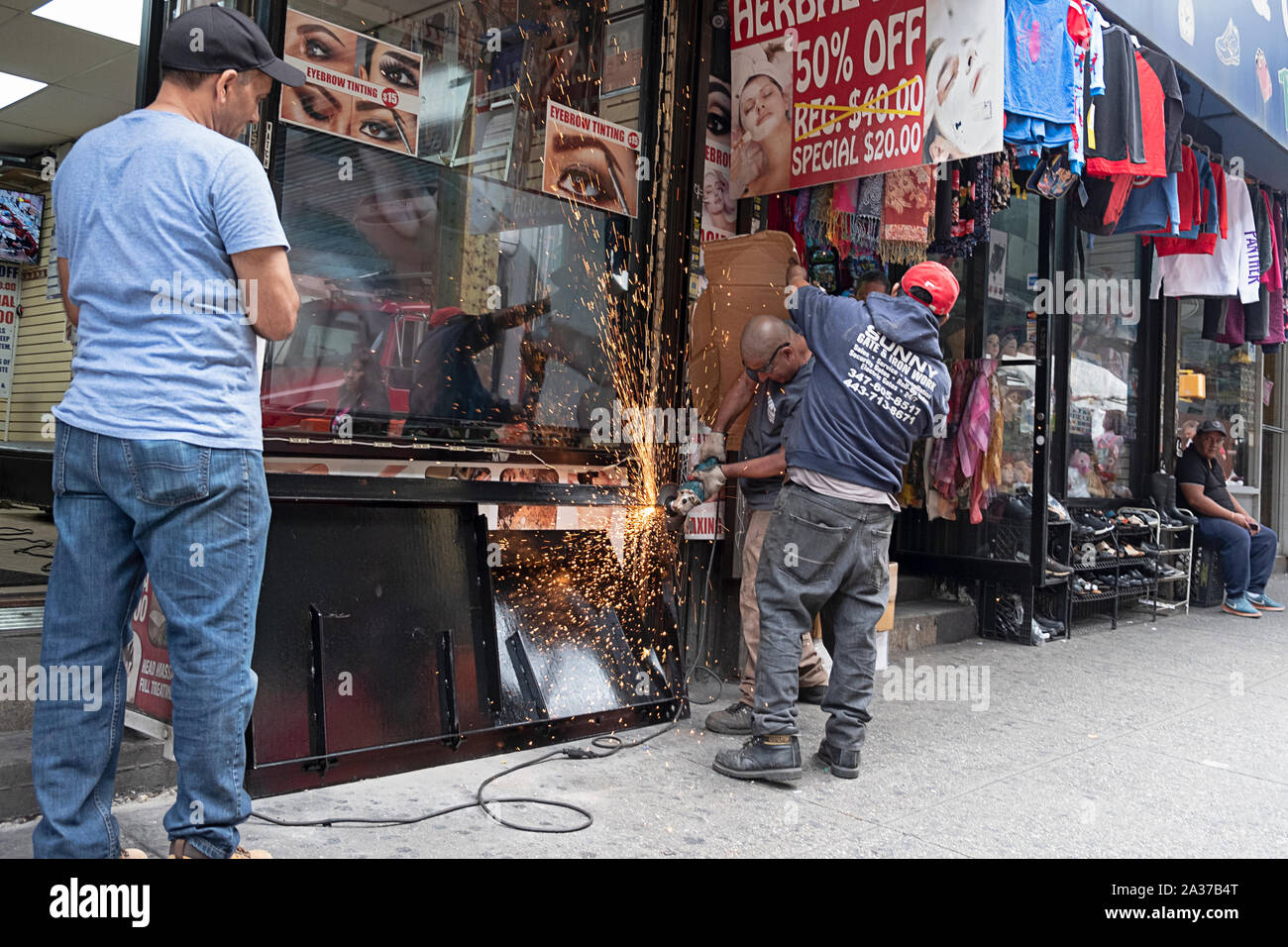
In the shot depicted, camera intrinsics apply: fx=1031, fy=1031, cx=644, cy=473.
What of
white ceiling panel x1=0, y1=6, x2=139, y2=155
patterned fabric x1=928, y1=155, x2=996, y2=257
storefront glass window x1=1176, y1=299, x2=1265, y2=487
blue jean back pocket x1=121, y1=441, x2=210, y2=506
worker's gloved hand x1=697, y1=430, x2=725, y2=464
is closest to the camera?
blue jean back pocket x1=121, y1=441, x2=210, y2=506

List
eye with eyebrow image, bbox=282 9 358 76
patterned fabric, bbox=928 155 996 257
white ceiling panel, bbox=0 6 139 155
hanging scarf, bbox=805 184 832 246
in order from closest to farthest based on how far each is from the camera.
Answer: eye with eyebrow image, bbox=282 9 358 76, hanging scarf, bbox=805 184 832 246, patterned fabric, bbox=928 155 996 257, white ceiling panel, bbox=0 6 139 155

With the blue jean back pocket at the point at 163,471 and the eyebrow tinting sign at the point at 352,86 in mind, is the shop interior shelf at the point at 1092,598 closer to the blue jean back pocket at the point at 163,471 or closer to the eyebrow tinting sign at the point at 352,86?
the eyebrow tinting sign at the point at 352,86

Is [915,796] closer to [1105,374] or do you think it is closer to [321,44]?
[321,44]

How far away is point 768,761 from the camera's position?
4168mm

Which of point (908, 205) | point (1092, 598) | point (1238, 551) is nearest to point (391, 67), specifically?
point (908, 205)

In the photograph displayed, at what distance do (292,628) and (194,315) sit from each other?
1610 millimetres

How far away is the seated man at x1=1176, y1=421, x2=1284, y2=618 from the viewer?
10352mm

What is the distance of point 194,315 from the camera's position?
250cm

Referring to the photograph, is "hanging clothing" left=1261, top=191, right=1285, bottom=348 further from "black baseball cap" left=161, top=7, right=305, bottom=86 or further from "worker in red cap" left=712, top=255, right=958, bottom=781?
"black baseball cap" left=161, top=7, right=305, bottom=86

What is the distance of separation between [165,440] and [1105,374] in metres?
10.1

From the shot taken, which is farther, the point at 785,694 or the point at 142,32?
the point at 785,694

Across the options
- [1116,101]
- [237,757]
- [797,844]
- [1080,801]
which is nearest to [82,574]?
[237,757]

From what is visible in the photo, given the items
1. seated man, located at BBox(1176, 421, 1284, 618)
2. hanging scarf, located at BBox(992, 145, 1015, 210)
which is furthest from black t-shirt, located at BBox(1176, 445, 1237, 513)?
hanging scarf, located at BBox(992, 145, 1015, 210)

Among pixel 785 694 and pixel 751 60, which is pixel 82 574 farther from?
pixel 751 60
